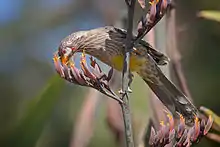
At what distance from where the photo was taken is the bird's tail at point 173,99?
1.43 metres

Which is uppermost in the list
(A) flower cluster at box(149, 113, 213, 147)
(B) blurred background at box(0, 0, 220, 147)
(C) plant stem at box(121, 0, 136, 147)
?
(C) plant stem at box(121, 0, 136, 147)

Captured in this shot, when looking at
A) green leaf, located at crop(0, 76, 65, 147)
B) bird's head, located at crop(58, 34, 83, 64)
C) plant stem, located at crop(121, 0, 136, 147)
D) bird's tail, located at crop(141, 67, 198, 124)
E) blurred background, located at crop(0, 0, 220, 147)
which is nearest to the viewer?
plant stem, located at crop(121, 0, 136, 147)

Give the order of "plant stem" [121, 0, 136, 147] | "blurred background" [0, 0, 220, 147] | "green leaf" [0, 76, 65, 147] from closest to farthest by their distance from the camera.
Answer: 1. "plant stem" [121, 0, 136, 147]
2. "green leaf" [0, 76, 65, 147]
3. "blurred background" [0, 0, 220, 147]

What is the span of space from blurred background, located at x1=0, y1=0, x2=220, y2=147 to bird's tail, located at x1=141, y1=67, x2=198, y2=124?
0.43m

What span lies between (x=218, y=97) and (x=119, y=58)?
1594 millimetres

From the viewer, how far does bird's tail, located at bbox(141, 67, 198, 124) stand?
4.69ft

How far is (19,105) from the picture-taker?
3340mm

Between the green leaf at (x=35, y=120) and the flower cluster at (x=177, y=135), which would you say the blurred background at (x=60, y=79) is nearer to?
the green leaf at (x=35, y=120)

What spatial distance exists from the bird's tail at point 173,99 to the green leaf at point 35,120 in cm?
41

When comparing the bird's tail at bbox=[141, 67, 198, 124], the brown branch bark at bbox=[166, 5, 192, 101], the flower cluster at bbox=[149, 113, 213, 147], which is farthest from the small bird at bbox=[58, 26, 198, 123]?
the brown branch bark at bbox=[166, 5, 192, 101]

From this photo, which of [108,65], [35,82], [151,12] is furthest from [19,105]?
[151,12]

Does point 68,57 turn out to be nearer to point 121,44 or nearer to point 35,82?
point 121,44

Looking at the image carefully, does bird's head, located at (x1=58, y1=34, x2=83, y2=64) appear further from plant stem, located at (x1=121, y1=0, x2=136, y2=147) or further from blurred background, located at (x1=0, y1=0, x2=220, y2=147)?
blurred background, located at (x1=0, y1=0, x2=220, y2=147)

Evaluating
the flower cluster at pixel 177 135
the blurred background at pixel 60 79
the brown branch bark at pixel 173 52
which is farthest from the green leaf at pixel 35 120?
the flower cluster at pixel 177 135
